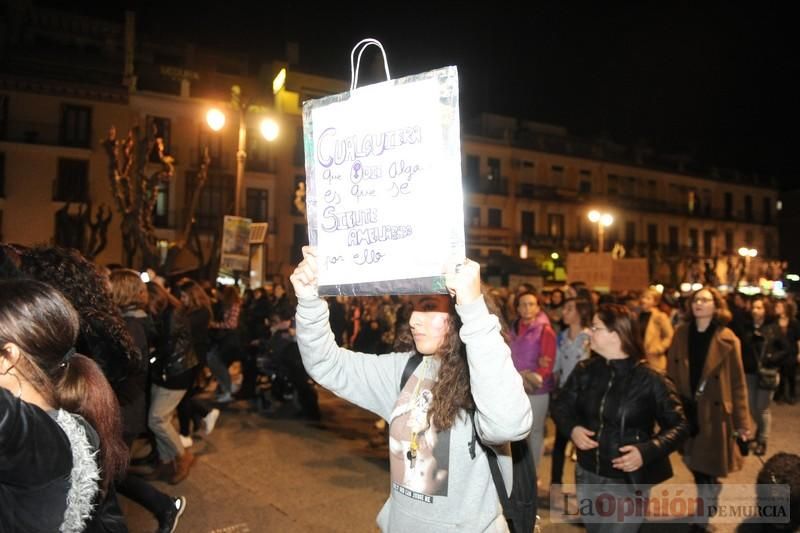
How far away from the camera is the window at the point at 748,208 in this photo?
178ft

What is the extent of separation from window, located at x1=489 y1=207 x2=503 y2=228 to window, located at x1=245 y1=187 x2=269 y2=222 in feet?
52.4

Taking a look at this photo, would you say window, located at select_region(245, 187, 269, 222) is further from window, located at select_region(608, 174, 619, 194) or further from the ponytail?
the ponytail

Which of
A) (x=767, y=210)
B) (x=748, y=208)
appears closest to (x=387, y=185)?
(x=748, y=208)

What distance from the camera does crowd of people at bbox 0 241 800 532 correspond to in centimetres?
181

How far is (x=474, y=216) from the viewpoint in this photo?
40.5 metres

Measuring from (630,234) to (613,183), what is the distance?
4.44 meters

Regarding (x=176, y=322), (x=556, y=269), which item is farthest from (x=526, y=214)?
(x=176, y=322)

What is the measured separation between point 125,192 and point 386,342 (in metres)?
10.6

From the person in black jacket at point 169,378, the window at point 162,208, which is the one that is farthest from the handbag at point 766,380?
the window at point 162,208

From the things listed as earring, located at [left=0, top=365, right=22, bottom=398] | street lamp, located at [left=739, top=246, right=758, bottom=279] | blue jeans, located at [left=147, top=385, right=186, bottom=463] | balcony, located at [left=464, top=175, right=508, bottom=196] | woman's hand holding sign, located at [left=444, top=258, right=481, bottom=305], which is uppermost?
balcony, located at [left=464, top=175, right=508, bottom=196]

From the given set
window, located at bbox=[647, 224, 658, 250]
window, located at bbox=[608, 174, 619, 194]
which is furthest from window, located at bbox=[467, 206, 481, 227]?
window, located at bbox=[647, 224, 658, 250]

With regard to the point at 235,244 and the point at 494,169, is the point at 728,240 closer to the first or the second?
the point at 494,169

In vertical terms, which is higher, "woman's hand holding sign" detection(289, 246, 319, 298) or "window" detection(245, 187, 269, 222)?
"window" detection(245, 187, 269, 222)

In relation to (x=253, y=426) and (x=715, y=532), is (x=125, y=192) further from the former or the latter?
(x=715, y=532)
